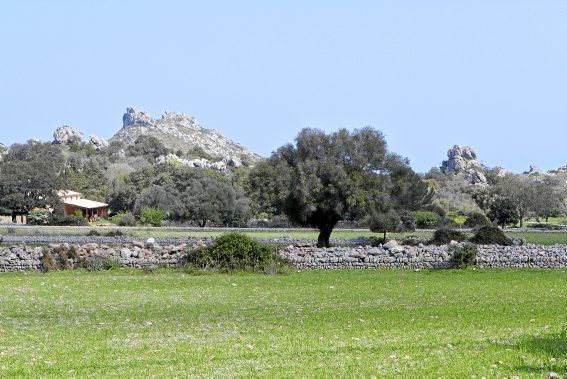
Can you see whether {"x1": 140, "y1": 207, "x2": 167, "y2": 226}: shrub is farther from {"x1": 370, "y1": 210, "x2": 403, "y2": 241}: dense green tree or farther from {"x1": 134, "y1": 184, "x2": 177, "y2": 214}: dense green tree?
{"x1": 370, "y1": 210, "x2": 403, "y2": 241}: dense green tree

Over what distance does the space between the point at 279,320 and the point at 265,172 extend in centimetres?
3168

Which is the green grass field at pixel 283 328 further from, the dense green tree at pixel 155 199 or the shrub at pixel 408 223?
the dense green tree at pixel 155 199

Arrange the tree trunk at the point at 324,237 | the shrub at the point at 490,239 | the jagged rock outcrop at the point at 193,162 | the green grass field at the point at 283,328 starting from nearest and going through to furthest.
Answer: the green grass field at the point at 283,328 < the shrub at the point at 490,239 < the tree trunk at the point at 324,237 < the jagged rock outcrop at the point at 193,162

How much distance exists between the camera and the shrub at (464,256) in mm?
35647

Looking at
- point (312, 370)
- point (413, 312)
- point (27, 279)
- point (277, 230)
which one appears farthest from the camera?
point (277, 230)

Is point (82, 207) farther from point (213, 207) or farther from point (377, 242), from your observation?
point (377, 242)

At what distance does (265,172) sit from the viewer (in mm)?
48594

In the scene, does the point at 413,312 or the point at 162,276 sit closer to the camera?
the point at 413,312

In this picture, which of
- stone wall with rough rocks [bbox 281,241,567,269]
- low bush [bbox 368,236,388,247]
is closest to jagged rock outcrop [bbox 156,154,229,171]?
low bush [bbox 368,236,388,247]

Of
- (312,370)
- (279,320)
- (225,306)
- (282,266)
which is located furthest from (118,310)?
(282,266)

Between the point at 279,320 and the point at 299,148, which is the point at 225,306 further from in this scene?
the point at 299,148

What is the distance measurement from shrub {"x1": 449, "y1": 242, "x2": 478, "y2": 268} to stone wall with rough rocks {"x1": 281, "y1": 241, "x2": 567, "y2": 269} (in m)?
0.28

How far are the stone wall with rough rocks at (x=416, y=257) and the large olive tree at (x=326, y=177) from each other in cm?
909

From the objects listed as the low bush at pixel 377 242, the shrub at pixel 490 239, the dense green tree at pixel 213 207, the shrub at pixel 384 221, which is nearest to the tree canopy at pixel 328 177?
the low bush at pixel 377 242
